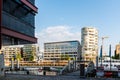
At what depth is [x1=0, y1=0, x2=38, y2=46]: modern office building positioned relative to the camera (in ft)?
156

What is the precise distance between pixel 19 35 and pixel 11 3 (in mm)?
5627

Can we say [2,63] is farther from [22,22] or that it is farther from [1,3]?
[22,22]

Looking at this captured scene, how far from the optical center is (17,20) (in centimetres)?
5319

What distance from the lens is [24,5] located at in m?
55.8

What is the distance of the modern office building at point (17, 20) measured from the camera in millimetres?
47534

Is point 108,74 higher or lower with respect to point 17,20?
lower

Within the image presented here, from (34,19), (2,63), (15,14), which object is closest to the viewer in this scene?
(2,63)

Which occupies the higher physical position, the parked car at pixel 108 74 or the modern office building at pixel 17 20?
the modern office building at pixel 17 20

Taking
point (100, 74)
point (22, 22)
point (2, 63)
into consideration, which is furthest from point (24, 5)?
point (100, 74)

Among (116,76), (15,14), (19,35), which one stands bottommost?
(116,76)

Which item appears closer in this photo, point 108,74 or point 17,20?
point 108,74

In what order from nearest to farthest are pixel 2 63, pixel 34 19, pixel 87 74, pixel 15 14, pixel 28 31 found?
1. pixel 2 63
2. pixel 87 74
3. pixel 15 14
4. pixel 28 31
5. pixel 34 19

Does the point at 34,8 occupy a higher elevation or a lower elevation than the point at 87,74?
higher

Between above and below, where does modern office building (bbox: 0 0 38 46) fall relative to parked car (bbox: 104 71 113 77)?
above
